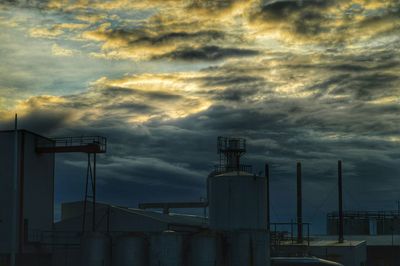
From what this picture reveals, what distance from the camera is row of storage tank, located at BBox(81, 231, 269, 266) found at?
5997 cm

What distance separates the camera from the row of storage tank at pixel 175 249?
60.0 m

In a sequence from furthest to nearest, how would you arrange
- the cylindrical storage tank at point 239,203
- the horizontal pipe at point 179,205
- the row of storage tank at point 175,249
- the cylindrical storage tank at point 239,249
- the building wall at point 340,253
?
1. the horizontal pipe at point 179,205
2. the building wall at point 340,253
3. the cylindrical storage tank at point 239,203
4. the cylindrical storage tank at point 239,249
5. the row of storage tank at point 175,249

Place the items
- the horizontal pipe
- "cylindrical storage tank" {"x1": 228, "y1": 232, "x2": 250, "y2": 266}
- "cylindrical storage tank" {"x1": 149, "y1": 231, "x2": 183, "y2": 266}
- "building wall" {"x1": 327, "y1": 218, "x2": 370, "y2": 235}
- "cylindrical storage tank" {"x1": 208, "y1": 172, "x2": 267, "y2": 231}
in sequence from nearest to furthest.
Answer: "cylindrical storage tank" {"x1": 149, "y1": 231, "x2": 183, "y2": 266}
"cylindrical storage tank" {"x1": 228, "y1": 232, "x2": 250, "y2": 266}
"cylindrical storage tank" {"x1": 208, "y1": 172, "x2": 267, "y2": 231}
the horizontal pipe
"building wall" {"x1": 327, "y1": 218, "x2": 370, "y2": 235}

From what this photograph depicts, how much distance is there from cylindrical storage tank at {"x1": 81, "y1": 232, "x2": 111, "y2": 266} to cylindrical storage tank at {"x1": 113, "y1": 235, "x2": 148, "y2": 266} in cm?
87

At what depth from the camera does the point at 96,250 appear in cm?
6084

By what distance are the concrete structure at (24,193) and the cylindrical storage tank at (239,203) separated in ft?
55.0

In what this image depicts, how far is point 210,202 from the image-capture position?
221 feet

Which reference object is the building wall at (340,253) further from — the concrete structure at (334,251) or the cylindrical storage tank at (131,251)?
the cylindrical storage tank at (131,251)

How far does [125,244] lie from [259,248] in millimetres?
11881

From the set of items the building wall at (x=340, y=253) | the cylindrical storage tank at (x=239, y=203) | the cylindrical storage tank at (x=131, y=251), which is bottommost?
the building wall at (x=340, y=253)

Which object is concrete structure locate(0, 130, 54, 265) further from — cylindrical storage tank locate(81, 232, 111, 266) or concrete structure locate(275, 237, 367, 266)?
concrete structure locate(275, 237, 367, 266)

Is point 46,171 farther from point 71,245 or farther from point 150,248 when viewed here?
point 150,248

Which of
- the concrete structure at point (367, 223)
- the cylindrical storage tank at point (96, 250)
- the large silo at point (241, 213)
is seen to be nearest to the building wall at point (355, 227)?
the concrete structure at point (367, 223)

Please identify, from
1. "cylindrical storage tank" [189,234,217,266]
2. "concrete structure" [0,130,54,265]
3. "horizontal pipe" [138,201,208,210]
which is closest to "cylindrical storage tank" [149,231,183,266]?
"cylindrical storage tank" [189,234,217,266]
